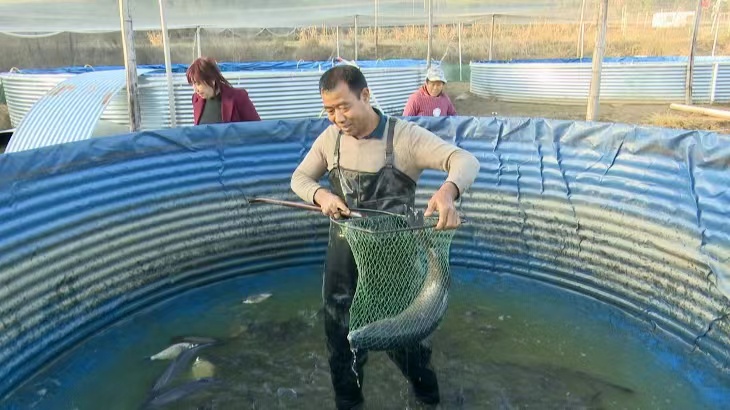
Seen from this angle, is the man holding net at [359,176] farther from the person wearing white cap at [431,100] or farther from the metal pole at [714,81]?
the metal pole at [714,81]

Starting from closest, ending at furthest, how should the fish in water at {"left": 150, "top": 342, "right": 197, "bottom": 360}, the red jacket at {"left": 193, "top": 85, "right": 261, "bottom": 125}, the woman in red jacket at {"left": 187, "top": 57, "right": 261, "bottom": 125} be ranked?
the fish in water at {"left": 150, "top": 342, "right": 197, "bottom": 360} < the woman in red jacket at {"left": 187, "top": 57, "right": 261, "bottom": 125} < the red jacket at {"left": 193, "top": 85, "right": 261, "bottom": 125}

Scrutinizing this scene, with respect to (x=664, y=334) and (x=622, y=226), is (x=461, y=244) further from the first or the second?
(x=664, y=334)

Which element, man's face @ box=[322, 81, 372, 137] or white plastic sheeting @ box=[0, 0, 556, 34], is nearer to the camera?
man's face @ box=[322, 81, 372, 137]

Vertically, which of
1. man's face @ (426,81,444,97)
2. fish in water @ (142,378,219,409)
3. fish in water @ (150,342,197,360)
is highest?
man's face @ (426,81,444,97)

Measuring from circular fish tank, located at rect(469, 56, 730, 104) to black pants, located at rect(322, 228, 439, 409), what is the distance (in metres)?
13.9

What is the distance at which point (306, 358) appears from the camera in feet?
13.2

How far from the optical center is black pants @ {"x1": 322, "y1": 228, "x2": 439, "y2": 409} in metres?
2.94

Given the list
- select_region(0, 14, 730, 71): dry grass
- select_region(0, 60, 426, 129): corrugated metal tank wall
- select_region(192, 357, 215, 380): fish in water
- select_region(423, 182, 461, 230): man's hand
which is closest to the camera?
select_region(423, 182, 461, 230): man's hand

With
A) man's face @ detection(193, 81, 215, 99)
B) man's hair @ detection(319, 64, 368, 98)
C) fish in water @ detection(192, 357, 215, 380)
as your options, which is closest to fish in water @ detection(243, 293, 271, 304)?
fish in water @ detection(192, 357, 215, 380)

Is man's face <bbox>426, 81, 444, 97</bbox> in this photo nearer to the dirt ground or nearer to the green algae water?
the green algae water

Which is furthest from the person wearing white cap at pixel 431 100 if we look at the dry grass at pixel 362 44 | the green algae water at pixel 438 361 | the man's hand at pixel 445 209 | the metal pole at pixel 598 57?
the dry grass at pixel 362 44

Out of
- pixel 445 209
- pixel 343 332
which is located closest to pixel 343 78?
pixel 445 209

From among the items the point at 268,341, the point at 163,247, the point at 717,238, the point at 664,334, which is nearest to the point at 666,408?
the point at 664,334

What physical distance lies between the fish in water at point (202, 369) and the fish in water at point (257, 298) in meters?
0.93
